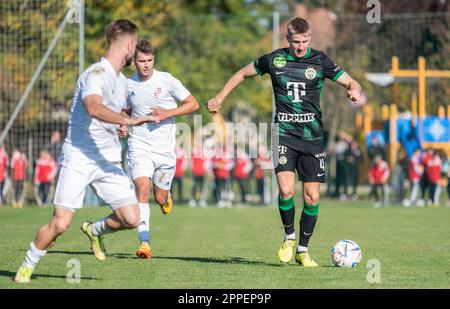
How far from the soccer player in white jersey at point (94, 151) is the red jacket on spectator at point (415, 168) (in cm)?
2348

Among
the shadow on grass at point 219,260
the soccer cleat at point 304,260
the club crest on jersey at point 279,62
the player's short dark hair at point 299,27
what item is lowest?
the shadow on grass at point 219,260

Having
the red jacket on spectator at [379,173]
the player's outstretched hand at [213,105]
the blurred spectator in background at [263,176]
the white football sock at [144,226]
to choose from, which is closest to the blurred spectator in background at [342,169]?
the red jacket on spectator at [379,173]

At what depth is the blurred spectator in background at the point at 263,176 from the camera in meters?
32.6

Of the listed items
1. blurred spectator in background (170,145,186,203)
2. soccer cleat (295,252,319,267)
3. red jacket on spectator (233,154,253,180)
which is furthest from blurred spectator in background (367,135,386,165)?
soccer cleat (295,252,319,267)

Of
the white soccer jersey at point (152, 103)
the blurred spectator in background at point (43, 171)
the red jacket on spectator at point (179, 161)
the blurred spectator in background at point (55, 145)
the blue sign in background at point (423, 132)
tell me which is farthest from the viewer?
the blue sign in background at point (423, 132)

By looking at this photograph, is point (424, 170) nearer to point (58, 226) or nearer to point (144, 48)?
point (144, 48)

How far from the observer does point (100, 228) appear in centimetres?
1011

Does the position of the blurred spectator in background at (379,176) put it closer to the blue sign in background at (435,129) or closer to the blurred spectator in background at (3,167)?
the blue sign in background at (435,129)

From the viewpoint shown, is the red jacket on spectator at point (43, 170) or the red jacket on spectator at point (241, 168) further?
the red jacket on spectator at point (241, 168)

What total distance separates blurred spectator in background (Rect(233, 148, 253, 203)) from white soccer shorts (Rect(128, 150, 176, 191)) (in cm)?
2040

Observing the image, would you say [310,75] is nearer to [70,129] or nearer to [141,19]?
[70,129]

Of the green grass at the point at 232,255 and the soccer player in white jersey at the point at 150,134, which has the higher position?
the soccer player in white jersey at the point at 150,134

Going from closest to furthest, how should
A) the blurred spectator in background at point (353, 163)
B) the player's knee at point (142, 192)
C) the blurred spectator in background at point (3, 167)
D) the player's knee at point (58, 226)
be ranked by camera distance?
1. the player's knee at point (58, 226)
2. the player's knee at point (142, 192)
3. the blurred spectator in background at point (3, 167)
4. the blurred spectator in background at point (353, 163)
